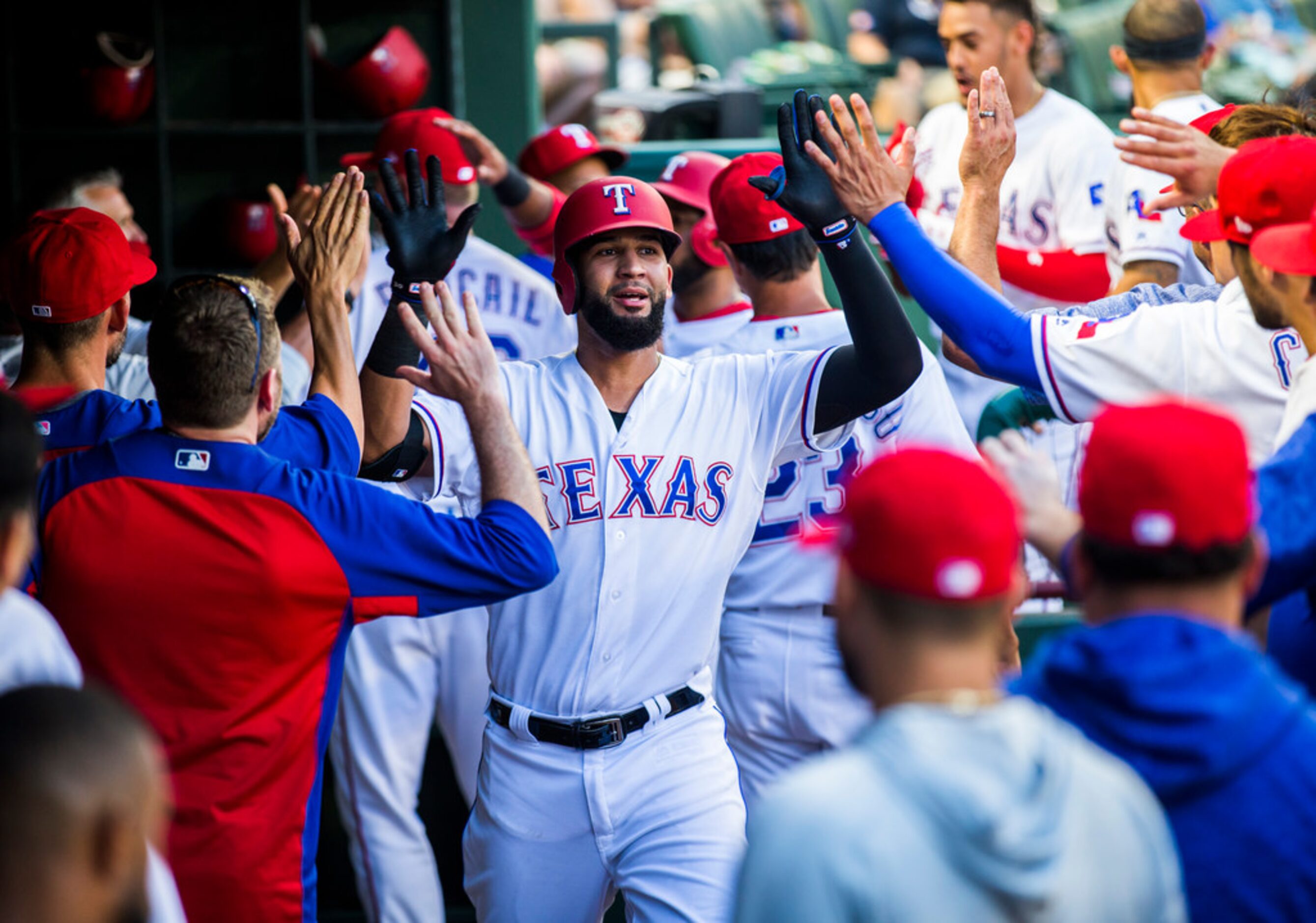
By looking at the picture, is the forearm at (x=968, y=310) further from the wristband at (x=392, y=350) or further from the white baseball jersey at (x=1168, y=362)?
the wristband at (x=392, y=350)

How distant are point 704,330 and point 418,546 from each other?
7.33 ft

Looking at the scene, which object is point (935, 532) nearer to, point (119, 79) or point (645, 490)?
point (645, 490)

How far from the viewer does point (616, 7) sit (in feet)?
46.6

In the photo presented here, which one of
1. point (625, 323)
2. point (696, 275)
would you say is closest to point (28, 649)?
point (625, 323)

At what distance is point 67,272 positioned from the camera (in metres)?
3.12

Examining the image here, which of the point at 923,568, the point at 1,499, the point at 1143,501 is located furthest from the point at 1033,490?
the point at 1,499

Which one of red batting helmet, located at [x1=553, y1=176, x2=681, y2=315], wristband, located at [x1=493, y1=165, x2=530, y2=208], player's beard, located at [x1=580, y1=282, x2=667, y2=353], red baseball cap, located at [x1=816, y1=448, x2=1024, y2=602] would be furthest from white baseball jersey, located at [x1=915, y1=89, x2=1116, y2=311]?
red baseball cap, located at [x1=816, y1=448, x2=1024, y2=602]

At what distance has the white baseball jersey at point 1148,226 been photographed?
15.1ft

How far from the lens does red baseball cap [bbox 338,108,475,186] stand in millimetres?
4840

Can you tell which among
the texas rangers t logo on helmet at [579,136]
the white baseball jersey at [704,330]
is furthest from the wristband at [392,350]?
the texas rangers t logo on helmet at [579,136]

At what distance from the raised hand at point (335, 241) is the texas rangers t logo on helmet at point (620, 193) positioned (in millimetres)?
585

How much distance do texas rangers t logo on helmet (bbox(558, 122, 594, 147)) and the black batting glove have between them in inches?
101

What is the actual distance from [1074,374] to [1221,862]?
1254 millimetres

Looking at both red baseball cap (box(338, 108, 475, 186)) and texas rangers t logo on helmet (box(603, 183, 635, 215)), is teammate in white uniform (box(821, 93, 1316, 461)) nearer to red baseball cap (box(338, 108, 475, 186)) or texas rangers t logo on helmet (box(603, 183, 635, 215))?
texas rangers t logo on helmet (box(603, 183, 635, 215))
